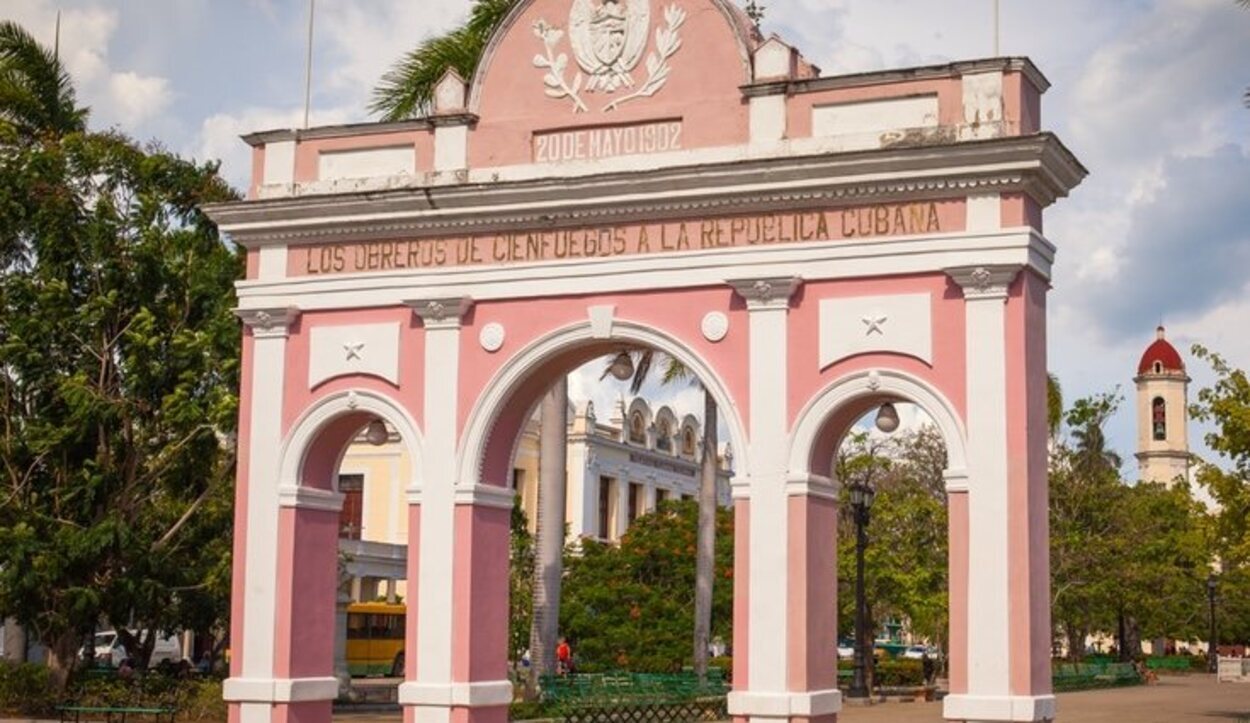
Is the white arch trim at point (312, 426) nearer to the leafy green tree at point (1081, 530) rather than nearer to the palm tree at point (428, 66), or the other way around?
the palm tree at point (428, 66)

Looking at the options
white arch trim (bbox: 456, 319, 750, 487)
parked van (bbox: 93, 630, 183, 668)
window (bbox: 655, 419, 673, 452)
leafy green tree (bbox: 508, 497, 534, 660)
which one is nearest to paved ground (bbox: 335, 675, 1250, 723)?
leafy green tree (bbox: 508, 497, 534, 660)

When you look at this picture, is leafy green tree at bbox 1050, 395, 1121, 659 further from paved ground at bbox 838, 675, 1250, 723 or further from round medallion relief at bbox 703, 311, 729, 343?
round medallion relief at bbox 703, 311, 729, 343

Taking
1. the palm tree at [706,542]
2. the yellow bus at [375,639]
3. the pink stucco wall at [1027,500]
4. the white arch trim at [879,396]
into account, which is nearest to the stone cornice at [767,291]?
the white arch trim at [879,396]

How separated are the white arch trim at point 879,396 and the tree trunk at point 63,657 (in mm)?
13034

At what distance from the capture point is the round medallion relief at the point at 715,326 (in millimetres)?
16672

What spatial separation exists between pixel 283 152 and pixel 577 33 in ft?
10.9

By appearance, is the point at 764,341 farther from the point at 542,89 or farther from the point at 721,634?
the point at 721,634

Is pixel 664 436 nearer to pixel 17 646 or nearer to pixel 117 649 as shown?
pixel 117 649

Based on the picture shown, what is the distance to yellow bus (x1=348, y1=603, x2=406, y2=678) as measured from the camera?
45.9 meters

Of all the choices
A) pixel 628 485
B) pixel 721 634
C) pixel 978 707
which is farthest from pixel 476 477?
pixel 628 485

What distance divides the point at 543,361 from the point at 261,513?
3303 mm

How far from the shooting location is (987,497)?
15.6 meters

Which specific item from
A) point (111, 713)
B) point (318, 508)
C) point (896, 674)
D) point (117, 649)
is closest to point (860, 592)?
point (896, 674)

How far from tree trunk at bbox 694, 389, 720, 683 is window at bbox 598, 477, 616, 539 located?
28.4 metres
